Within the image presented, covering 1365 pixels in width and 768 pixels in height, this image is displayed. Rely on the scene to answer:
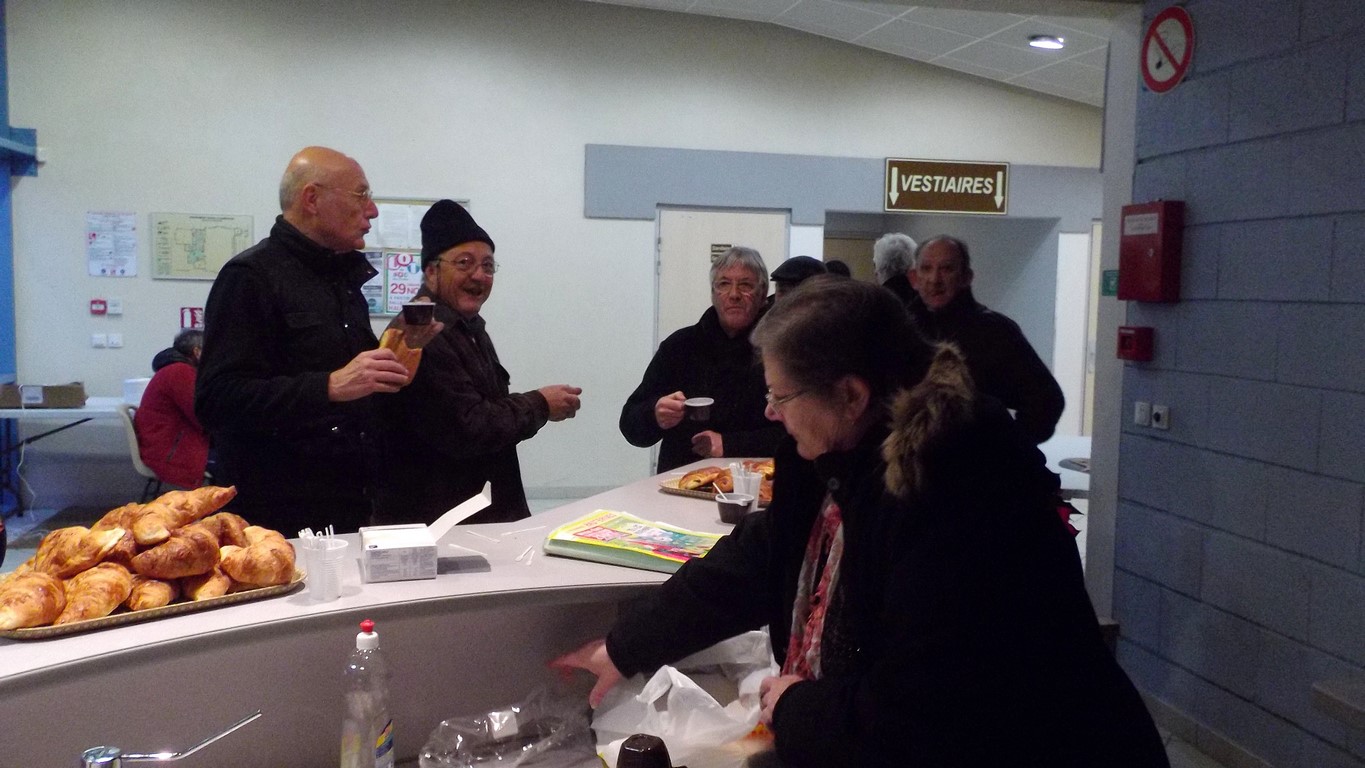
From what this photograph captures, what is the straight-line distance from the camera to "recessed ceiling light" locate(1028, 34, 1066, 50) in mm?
5973

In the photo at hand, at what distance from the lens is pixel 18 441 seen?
19.9 ft

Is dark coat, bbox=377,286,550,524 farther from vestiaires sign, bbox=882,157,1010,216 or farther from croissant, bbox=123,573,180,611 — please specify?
vestiaires sign, bbox=882,157,1010,216

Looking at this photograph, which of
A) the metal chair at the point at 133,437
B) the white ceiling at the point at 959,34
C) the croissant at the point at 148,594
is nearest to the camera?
the croissant at the point at 148,594

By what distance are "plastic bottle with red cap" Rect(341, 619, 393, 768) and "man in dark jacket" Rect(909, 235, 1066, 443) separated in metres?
2.34

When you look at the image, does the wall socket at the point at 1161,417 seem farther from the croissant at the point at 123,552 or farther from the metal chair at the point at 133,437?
the metal chair at the point at 133,437

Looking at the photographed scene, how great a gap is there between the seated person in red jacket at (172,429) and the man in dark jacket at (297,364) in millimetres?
3061

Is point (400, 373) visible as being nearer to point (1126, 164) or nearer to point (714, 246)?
point (1126, 164)

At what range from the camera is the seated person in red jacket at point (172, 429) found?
16.3 feet

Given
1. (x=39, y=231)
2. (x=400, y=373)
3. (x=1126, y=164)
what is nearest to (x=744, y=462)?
(x=400, y=373)

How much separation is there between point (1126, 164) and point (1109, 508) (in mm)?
1173

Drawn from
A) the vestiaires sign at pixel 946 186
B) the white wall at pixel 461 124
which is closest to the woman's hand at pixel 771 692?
the white wall at pixel 461 124

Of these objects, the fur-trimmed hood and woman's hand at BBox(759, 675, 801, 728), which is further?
woman's hand at BBox(759, 675, 801, 728)

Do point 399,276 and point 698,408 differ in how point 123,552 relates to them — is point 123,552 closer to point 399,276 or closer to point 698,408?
point 698,408

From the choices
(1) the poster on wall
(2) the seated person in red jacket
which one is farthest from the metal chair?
(1) the poster on wall
